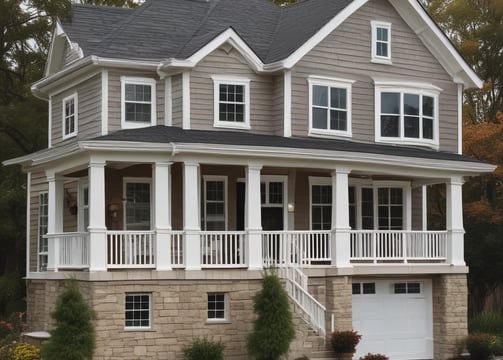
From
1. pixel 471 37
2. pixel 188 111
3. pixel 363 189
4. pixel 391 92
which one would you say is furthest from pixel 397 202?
pixel 471 37

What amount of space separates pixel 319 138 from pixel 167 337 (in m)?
7.61

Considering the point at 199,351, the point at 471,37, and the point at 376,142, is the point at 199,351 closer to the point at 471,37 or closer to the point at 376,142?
the point at 376,142

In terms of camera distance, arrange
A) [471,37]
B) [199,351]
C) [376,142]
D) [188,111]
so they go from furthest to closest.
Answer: [471,37] → [376,142] → [188,111] → [199,351]

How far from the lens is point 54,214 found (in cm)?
2734

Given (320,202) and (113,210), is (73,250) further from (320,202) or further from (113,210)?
(320,202)

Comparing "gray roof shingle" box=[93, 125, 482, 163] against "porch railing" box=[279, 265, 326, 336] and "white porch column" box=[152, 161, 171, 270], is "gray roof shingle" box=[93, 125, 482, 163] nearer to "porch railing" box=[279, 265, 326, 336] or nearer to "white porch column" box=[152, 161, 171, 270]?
"white porch column" box=[152, 161, 171, 270]

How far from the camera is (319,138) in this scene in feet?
92.8

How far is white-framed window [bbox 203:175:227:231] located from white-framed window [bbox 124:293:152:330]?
4312 mm

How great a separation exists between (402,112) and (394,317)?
607 cm

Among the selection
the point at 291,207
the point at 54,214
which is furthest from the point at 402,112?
the point at 54,214

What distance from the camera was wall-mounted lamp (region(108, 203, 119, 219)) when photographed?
27.3 metres

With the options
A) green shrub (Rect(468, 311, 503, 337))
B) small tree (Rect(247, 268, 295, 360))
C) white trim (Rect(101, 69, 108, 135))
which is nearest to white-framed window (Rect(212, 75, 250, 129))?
white trim (Rect(101, 69, 108, 135))

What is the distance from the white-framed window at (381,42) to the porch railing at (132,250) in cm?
904

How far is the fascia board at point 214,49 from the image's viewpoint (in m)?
27.0
